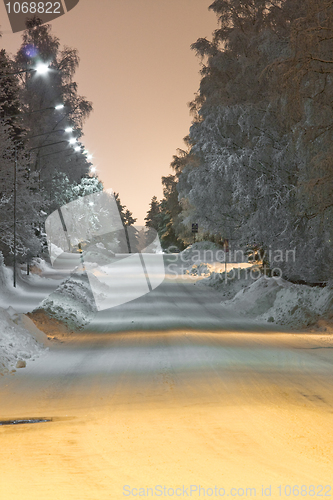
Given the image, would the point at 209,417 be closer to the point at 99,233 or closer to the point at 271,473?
the point at 271,473

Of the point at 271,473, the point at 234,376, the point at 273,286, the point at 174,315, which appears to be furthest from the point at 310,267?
the point at 271,473

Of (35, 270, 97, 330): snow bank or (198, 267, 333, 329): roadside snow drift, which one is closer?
(35, 270, 97, 330): snow bank

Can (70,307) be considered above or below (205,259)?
below

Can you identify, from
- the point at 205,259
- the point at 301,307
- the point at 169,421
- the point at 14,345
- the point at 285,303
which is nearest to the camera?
the point at 169,421

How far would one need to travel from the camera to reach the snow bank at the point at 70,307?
1700cm

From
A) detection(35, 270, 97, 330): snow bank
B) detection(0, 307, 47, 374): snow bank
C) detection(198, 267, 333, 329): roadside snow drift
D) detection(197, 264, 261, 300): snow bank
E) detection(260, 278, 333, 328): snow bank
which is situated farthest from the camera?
detection(197, 264, 261, 300): snow bank

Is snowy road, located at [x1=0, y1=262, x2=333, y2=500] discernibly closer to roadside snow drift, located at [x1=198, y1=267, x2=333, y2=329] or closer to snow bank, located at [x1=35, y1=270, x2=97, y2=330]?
snow bank, located at [x1=35, y1=270, x2=97, y2=330]

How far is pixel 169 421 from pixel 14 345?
19.3 ft

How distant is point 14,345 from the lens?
11109 mm

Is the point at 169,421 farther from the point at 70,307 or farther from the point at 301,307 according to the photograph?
the point at 70,307

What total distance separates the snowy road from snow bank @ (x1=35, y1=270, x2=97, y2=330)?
13.7ft

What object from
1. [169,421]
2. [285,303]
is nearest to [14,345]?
[169,421]

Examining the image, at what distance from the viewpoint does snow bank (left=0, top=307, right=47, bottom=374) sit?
1010 centimetres

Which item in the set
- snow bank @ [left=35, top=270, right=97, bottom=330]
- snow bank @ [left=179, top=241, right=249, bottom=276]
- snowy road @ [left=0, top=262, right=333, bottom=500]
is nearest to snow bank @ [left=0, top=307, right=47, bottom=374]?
snowy road @ [left=0, top=262, right=333, bottom=500]
